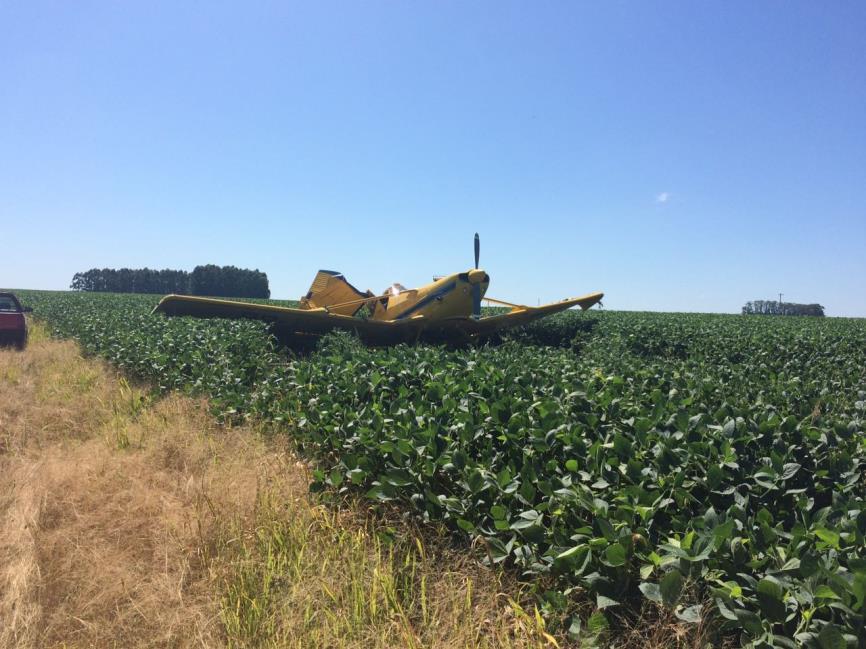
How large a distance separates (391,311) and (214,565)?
32.1ft

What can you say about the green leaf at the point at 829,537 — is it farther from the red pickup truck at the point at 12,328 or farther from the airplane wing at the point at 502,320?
the red pickup truck at the point at 12,328

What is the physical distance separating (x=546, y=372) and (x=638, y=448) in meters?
2.21

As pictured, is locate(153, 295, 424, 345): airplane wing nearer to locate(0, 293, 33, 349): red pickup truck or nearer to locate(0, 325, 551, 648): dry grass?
locate(0, 325, 551, 648): dry grass

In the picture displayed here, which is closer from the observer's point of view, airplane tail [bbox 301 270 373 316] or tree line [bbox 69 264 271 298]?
airplane tail [bbox 301 270 373 316]

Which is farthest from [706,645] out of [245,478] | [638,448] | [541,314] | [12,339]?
[12,339]

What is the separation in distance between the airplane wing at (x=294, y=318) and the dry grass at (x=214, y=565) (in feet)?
19.1

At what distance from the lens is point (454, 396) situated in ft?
14.3

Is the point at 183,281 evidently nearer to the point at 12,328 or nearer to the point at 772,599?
the point at 12,328

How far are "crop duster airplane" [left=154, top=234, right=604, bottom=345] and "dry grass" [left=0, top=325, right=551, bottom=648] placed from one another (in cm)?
604

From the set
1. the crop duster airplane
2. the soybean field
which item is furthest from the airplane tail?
the soybean field

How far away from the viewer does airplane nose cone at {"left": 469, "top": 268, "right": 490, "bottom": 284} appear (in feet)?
41.3

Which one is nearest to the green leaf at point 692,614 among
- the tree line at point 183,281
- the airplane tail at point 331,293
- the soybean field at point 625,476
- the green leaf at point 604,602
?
the soybean field at point 625,476

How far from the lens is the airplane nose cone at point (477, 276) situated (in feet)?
41.3

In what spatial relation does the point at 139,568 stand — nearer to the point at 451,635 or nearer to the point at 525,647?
the point at 451,635
